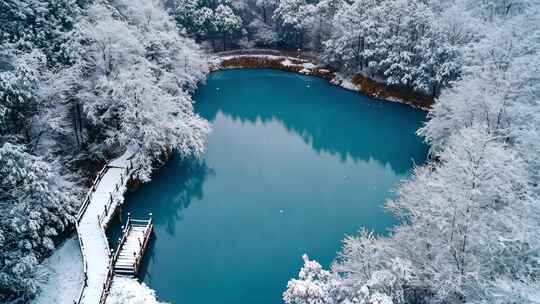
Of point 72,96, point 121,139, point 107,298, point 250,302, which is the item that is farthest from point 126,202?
point 250,302

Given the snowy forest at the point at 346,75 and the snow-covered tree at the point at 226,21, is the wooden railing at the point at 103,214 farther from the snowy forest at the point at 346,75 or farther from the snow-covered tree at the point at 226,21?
the snow-covered tree at the point at 226,21

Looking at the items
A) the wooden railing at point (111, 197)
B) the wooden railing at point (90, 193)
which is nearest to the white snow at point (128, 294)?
the wooden railing at point (111, 197)

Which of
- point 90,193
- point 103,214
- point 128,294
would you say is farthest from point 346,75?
point 128,294

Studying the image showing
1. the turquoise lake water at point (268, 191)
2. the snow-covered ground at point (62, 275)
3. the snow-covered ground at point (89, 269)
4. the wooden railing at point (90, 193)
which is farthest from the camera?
the wooden railing at point (90, 193)

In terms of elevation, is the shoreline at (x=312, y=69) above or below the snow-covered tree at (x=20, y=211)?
above

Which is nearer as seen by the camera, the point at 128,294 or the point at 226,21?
the point at 128,294

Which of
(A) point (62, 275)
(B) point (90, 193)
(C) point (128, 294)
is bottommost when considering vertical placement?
(A) point (62, 275)

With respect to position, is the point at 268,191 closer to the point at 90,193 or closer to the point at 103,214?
the point at 103,214
